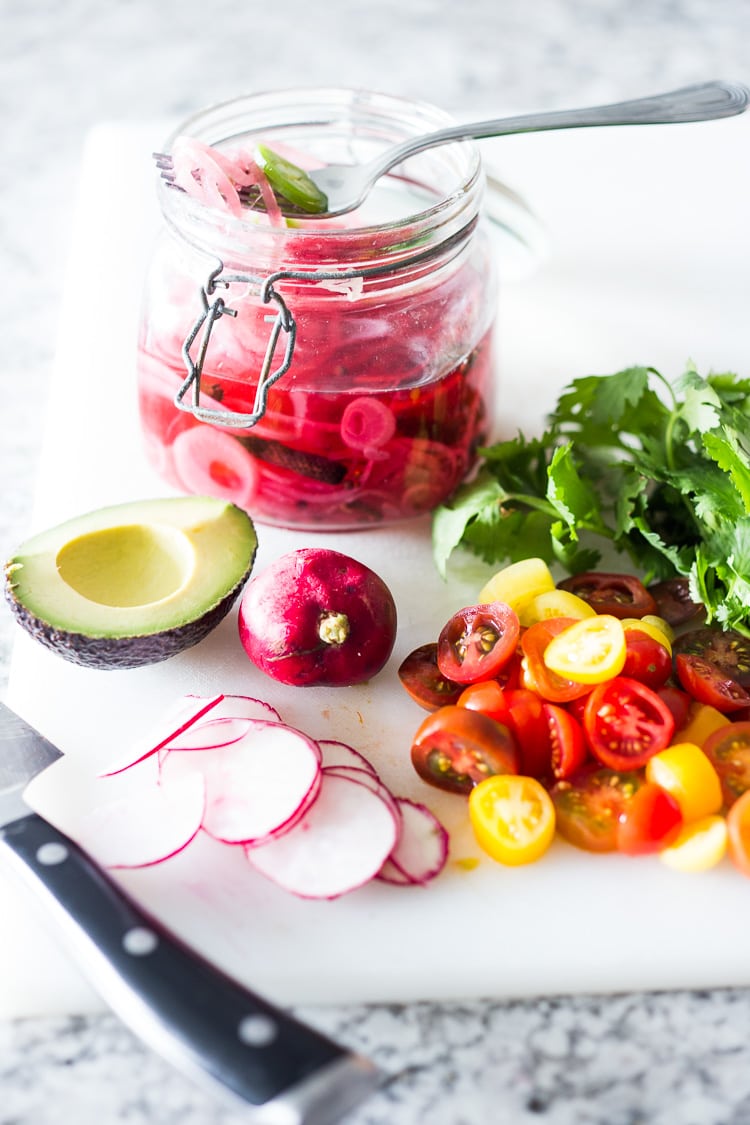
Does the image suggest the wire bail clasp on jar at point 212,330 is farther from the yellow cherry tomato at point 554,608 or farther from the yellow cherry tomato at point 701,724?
the yellow cherry tomato at point 701,724

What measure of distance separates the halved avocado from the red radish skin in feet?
0.17

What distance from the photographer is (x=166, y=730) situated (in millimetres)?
1533

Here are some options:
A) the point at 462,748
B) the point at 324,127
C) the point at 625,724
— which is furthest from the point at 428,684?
the point at 324,127

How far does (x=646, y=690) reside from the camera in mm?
1498

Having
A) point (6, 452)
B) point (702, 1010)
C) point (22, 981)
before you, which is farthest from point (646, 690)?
point (6, 452)

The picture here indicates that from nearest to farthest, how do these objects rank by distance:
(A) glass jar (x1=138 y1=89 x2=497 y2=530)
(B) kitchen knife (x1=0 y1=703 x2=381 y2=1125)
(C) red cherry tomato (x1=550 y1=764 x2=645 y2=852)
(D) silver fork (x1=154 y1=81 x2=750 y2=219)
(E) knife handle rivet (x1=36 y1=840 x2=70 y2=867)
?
(B) kitchen knife (x1=0 y1=703 x2=381 y2=1125)
(E) knife handle rivet (x1=36 y1=840 x2=70 y2=867)
(C) red cherry tomato (x1=550 y1=764 x2=645 y2=852)
(A) glass jar (x1=138 y1=89 x2=497 y2=530)
(D) silver fork (x1=154 y1=81 x2=750 y2=219)

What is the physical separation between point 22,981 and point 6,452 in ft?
3.51

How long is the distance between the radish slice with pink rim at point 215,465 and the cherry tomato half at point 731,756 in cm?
76

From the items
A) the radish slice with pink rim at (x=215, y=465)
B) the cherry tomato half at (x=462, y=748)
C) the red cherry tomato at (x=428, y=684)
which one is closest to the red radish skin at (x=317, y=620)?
the red cherry tomato at (x=428, y=684)

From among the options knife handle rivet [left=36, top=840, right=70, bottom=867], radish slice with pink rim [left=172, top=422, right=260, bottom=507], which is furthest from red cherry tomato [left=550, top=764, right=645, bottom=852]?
radish slice with pink rim [left=172, top=422, right=260, bottom=507]

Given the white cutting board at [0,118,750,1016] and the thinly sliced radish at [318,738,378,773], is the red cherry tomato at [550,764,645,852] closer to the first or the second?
the white cutting board at [0,118,750,1016]

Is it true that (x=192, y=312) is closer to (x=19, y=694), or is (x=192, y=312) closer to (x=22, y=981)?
(x=19, y=694)

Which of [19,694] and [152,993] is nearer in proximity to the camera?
[152,993]

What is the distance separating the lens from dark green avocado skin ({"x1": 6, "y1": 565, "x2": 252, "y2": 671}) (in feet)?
5.00
